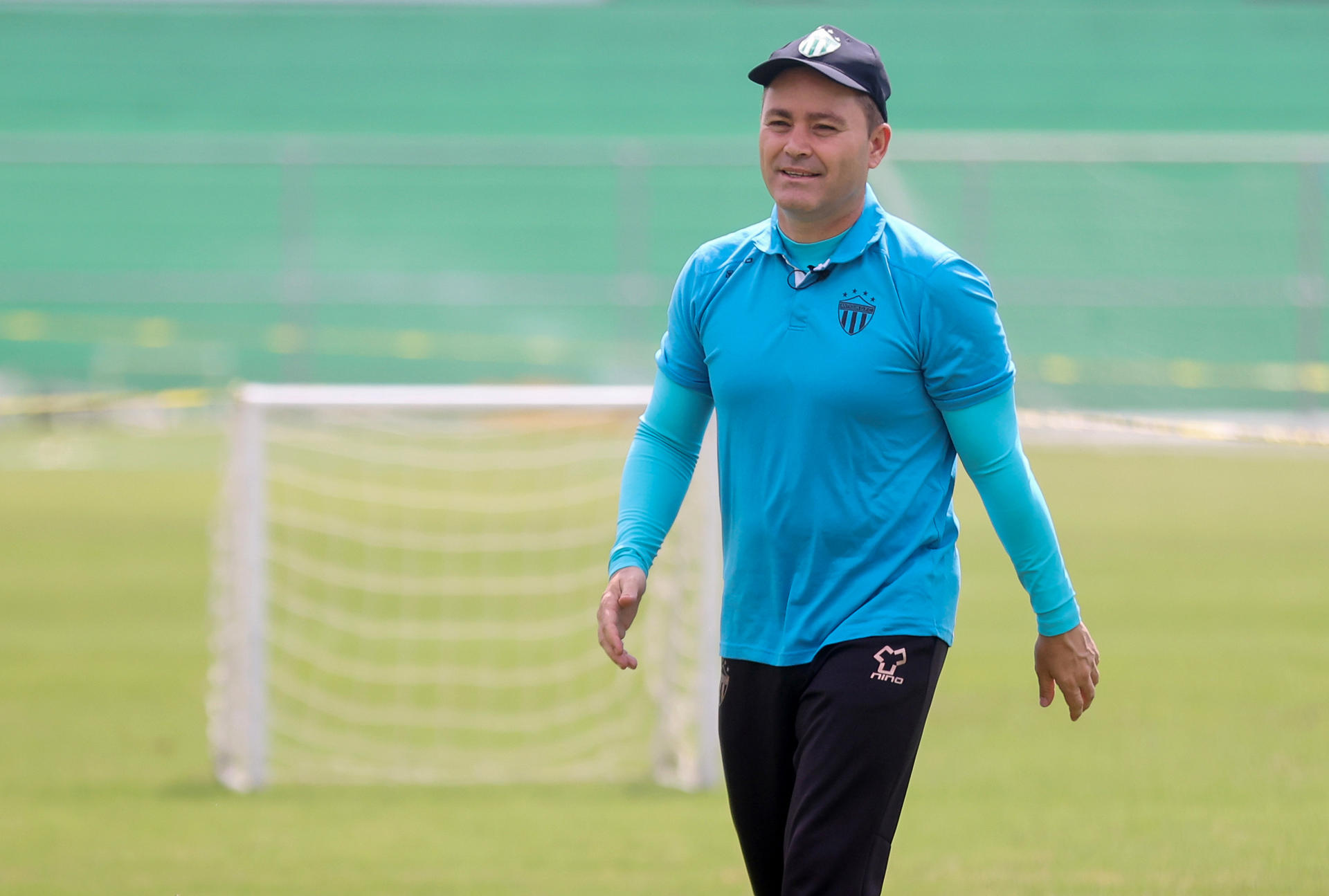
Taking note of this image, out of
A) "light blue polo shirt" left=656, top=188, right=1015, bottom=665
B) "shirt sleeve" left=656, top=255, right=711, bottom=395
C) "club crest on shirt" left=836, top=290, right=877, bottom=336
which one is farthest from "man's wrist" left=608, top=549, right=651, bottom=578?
"club crest on shirt" left=836, top=290, right=877, bottom=336

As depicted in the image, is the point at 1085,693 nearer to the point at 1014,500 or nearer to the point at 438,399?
the point at 1014,500

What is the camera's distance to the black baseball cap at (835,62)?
3.29 m

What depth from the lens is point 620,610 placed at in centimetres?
347

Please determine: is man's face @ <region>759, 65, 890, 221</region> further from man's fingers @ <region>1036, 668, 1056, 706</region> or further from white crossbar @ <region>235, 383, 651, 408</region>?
white crossbar @ <region>235, 383, 651, 408</region>

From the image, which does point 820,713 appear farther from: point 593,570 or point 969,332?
point 593,570

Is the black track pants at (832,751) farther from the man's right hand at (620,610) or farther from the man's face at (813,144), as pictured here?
the man's face at (813,144)

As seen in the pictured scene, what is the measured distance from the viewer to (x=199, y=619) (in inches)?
410

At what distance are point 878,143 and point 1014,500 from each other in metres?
0.73

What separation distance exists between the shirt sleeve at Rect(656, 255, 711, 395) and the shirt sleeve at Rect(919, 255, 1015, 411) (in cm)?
48

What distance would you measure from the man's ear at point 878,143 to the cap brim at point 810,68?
0.31 feet

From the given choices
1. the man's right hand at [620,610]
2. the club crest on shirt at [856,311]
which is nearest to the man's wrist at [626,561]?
the man's right hand at [620,610]

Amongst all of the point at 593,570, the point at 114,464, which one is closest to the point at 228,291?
the point at 114,464

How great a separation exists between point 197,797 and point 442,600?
4555 mm

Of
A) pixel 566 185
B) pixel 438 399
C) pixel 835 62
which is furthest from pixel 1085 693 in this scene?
pixel 566 185
